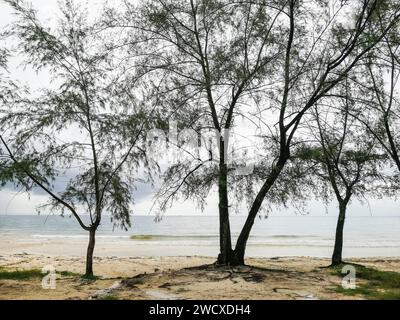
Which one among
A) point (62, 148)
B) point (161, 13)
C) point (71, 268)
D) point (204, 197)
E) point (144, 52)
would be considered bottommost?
point (71, 268)

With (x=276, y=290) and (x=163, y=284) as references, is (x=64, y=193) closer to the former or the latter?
(x=163, y=284)

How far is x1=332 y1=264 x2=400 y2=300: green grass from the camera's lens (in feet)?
39.7

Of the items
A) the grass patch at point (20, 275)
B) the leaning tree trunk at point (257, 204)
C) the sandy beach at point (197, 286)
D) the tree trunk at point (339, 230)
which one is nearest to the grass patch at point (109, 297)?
the sandy beach at point (197, 286)

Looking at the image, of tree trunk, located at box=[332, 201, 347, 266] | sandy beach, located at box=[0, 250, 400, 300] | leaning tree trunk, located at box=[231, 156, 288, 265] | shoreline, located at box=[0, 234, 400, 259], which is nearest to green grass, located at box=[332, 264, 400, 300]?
sandy beach, located at box=[0, 250, 400, 300]

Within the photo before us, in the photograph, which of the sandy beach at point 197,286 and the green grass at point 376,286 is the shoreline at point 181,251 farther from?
the sandy beach at point 197,286

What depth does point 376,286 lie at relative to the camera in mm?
14102

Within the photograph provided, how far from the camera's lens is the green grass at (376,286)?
1211cm

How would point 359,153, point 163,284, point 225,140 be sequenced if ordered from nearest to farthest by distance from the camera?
point 163,284 < point 225,140 < point 359,153

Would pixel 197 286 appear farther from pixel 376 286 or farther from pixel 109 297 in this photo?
pixel 376 286

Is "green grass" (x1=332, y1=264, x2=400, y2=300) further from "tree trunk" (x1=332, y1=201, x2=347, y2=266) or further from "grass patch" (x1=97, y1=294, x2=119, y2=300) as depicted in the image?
"grass patch" (x1=97, y1=294, x2=119, y2=300)
